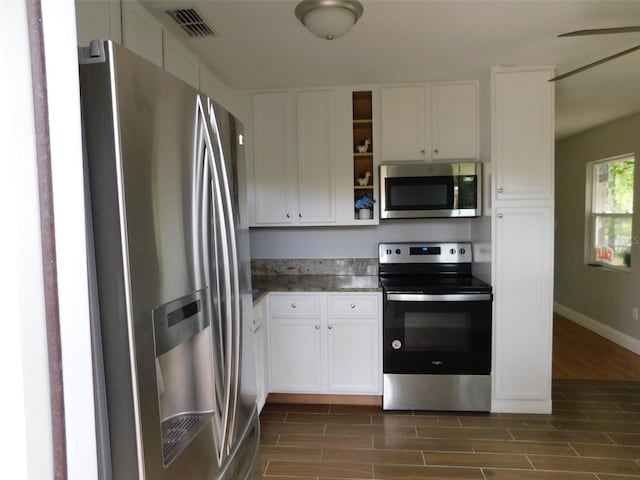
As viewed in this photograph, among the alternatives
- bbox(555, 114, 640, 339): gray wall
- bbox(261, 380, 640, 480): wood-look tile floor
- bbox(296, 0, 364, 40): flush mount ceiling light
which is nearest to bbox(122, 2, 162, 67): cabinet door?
bbox(296, 0, 364, 40): flush mount ceiling light

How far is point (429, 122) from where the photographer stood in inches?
112

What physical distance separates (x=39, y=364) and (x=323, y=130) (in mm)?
2749

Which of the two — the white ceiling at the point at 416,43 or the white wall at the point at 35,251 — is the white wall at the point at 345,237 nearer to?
the white ceiling at the point at 416,43

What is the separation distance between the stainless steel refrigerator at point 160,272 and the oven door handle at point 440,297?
1694 mm

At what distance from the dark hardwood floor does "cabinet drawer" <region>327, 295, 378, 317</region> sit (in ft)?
2.26

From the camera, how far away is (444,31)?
200 centimetres

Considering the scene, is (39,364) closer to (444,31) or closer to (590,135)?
(444,31)

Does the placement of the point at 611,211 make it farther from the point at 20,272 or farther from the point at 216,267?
the point at 20,272

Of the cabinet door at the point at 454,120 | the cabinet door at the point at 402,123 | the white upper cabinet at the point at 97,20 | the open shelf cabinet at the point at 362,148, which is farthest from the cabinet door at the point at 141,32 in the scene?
the cabinet door at the point at 454,120

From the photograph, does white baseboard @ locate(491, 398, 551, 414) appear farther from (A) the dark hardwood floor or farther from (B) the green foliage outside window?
(B) the green foliage outside window

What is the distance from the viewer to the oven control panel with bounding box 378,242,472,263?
10.0 feet

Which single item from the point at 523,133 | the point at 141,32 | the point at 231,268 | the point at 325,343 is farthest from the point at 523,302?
the point at 141,32

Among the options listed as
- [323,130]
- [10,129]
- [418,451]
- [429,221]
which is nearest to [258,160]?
[323,130]

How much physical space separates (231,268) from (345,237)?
89.0 inches
